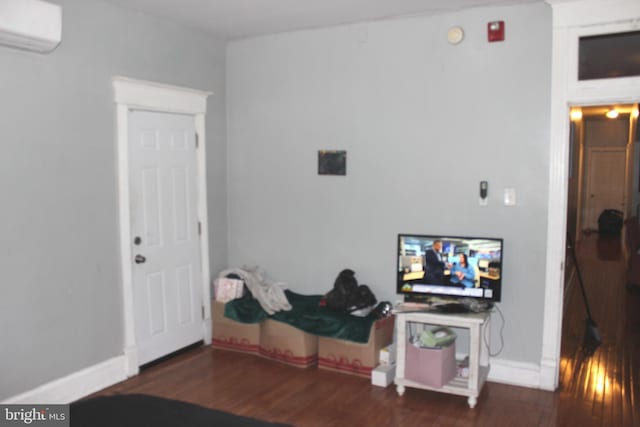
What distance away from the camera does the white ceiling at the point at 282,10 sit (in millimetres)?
3854

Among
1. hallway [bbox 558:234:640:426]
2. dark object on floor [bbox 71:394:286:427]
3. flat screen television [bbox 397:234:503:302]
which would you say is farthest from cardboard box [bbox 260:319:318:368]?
dark object on floor [bbox 71:394:286:427]

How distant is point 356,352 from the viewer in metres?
4.14

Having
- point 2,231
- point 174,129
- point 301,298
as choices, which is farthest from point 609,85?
point 2,231

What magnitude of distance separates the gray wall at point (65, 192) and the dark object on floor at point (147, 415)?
1.62m

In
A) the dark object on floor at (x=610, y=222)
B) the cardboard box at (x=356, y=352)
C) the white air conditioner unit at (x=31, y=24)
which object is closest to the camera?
the white air conditioner unit at (x=31, y=24)

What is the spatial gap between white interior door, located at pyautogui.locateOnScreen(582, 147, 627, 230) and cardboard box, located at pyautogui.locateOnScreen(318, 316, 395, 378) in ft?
32.7

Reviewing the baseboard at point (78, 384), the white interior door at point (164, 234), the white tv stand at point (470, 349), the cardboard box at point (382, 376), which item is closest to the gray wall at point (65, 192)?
the baseboard at point (78, 384)

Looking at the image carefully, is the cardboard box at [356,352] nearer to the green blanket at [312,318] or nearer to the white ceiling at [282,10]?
the green blanket at [312,318]

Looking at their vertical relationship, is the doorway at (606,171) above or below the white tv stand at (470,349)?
above

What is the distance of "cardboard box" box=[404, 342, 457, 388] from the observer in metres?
3.65

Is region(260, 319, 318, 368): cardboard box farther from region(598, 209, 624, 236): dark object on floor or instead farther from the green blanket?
region(598, 209, 624, 236): dark object on floor

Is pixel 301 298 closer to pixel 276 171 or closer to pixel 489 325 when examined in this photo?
pixel 276 171

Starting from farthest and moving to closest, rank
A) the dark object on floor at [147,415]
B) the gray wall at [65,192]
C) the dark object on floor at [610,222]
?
the dark object on floor at [610,222]
the gray wall at [65,192]
the dark object on floor at [147,415]

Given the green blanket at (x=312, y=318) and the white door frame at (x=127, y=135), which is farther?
the green blanket at (x=312, y=318)
